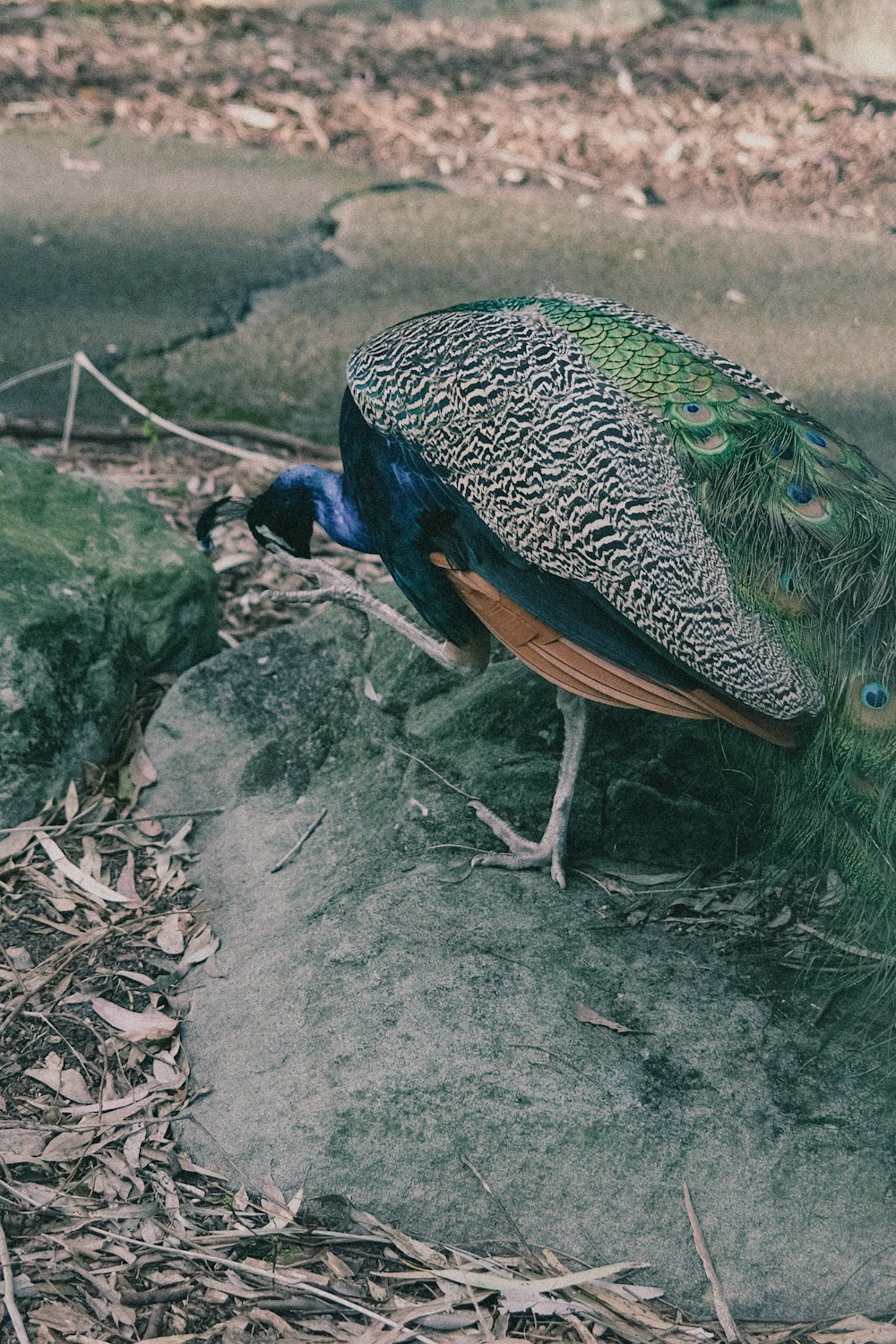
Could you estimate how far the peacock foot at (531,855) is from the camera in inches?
98.2

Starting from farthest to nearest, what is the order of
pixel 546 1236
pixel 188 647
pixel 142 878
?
pixel 188 647 → pixel 142 878 → pixel 546 1236

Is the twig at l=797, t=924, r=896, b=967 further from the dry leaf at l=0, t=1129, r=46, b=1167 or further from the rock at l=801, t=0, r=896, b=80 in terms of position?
the rock at l=801, t=0, r=896, b=80

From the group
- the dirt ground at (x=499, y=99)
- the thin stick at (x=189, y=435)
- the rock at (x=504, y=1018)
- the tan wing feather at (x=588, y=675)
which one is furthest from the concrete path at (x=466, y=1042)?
the dirt ground at (x=499, y=99)

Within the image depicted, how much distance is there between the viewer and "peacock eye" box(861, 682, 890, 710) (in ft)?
6.97

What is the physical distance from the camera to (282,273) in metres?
4.73

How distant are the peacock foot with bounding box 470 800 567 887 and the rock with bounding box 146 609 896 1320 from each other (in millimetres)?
32

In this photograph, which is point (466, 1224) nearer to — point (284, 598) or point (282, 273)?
point (284, 598)

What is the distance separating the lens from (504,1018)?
217 cm

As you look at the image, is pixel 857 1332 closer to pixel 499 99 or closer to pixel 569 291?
pixel 569 291

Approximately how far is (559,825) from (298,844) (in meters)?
0.51

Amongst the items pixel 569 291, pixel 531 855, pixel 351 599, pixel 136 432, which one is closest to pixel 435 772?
pixel 531 855

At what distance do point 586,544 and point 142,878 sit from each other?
1130mm

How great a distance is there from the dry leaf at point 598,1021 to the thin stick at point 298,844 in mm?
675

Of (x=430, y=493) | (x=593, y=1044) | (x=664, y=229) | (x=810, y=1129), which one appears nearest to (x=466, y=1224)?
(x=593, y=1044)
